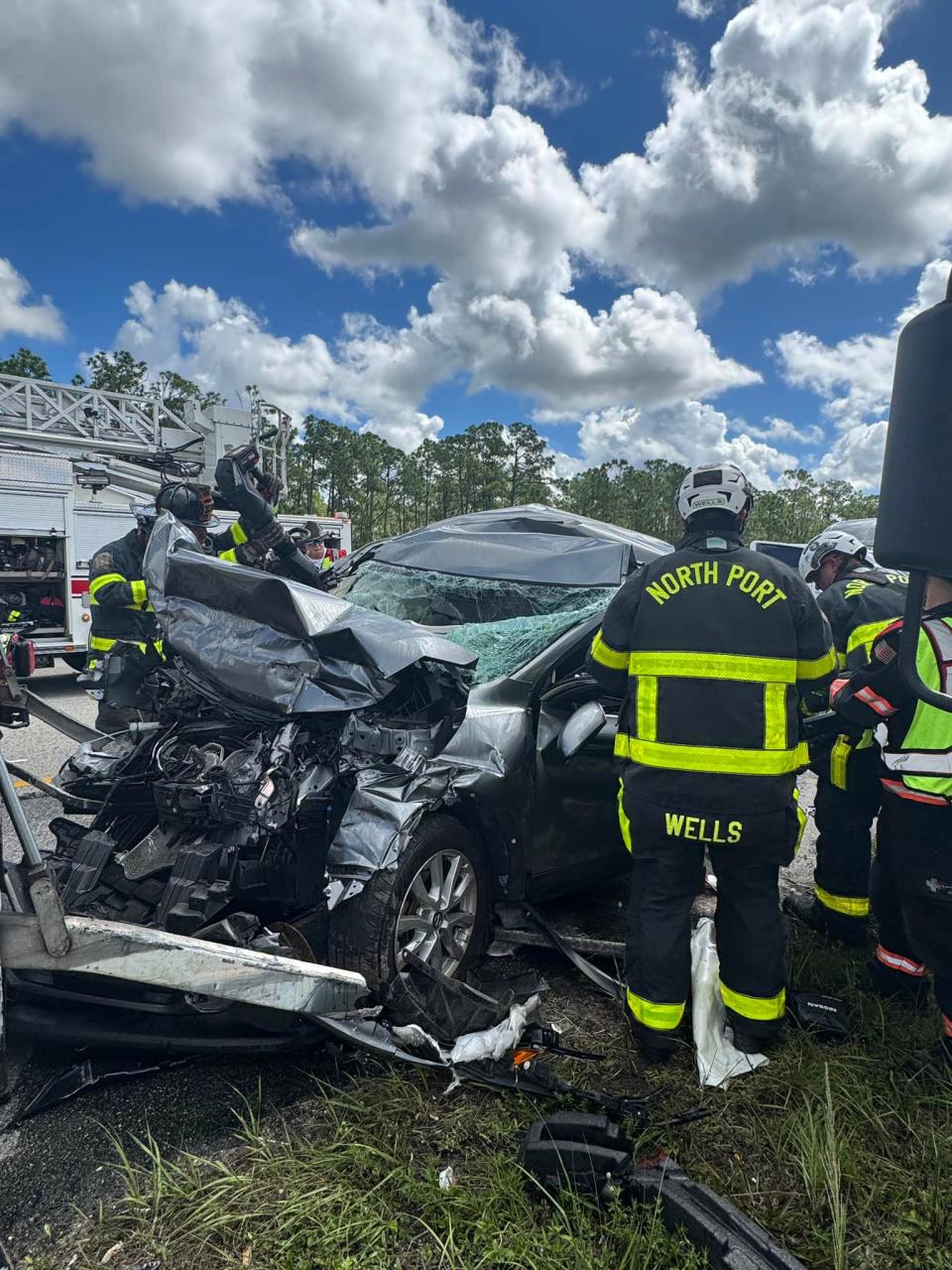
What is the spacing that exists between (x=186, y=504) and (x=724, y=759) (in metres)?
3.46

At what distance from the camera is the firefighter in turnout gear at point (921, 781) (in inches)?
86.6

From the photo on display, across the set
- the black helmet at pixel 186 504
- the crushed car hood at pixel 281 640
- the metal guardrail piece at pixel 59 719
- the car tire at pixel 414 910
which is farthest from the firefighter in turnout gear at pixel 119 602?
the car tire at pixel 414 910

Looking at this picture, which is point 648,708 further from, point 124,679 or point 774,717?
point 124,679

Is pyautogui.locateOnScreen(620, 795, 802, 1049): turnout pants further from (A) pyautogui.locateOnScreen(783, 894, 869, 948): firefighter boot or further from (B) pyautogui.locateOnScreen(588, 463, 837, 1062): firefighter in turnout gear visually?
(A) pyautogui.locateOnScreen(783, 894, 869, 948): firefighter boot

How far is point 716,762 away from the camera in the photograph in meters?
2.33

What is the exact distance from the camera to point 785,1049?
2.45 metres

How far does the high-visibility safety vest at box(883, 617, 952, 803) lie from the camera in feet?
7.82

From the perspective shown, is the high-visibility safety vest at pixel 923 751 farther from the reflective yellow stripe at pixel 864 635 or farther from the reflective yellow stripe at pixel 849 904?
the reflective yellow stripe at pixel 849 904

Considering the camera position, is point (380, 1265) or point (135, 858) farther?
point (135, 858)

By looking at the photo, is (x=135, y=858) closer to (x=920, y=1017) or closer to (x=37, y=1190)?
(x=37, y=1190)

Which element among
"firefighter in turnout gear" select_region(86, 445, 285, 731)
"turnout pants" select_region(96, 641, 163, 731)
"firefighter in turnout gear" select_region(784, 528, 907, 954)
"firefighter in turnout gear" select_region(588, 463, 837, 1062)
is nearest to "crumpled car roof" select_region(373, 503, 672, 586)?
"firefighter in turnout gear" select_region(86, 445, 285, 731)

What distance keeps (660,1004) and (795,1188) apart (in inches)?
22.8

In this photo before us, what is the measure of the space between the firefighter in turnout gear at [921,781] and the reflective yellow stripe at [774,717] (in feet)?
1.29

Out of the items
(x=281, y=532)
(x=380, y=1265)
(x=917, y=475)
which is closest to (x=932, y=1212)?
(x=380, y=1265)
